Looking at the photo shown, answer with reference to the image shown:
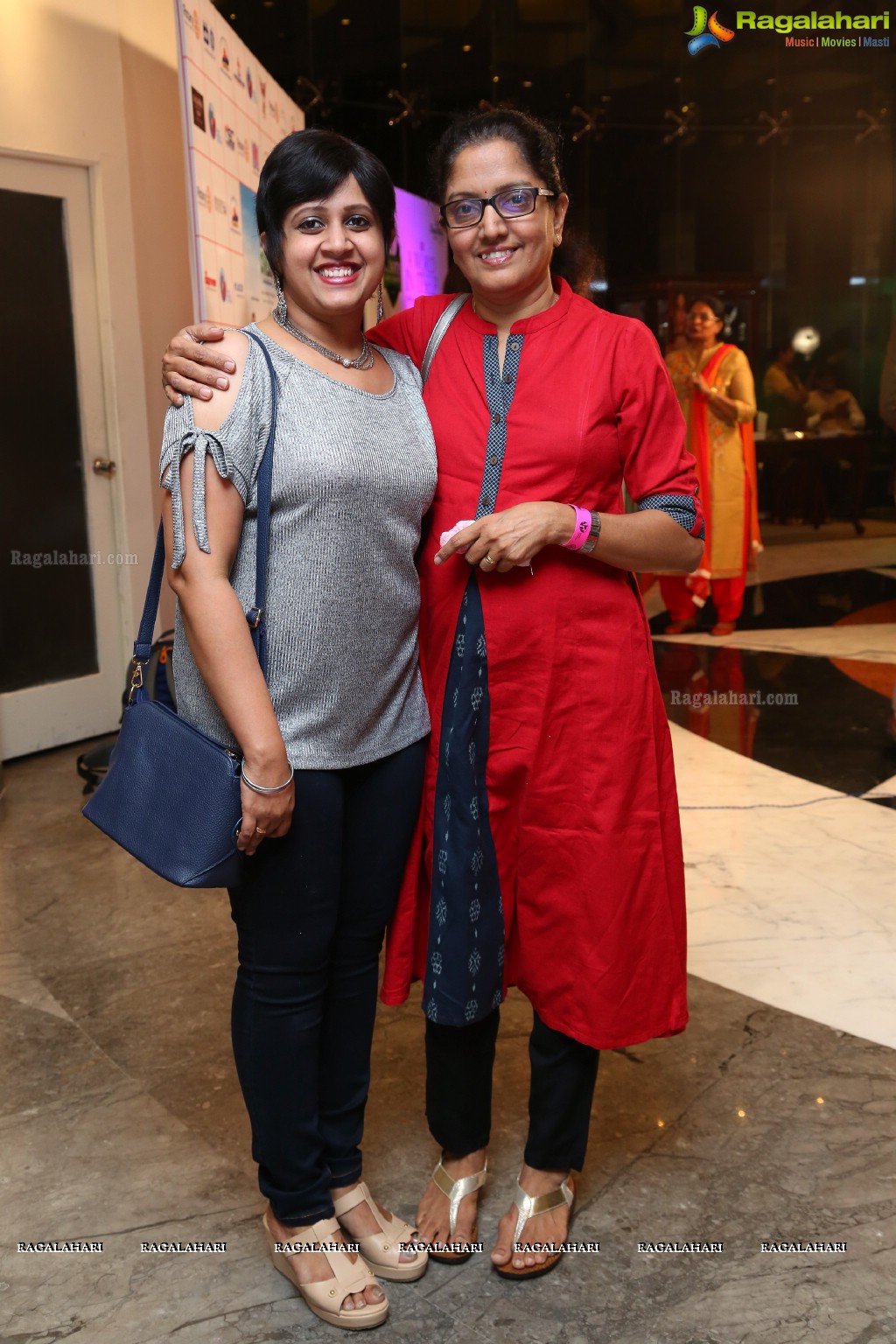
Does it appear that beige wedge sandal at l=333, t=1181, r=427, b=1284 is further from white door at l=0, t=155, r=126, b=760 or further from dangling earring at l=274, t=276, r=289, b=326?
white door at l=0, t=155, r=126, b=760

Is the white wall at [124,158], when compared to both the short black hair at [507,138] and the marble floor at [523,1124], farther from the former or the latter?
the short black hair at [507,138]

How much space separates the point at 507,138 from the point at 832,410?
776cm

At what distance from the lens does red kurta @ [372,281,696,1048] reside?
145 cm

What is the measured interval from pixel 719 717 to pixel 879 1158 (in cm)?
256

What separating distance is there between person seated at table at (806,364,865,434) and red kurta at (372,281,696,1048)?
7604 millimetres

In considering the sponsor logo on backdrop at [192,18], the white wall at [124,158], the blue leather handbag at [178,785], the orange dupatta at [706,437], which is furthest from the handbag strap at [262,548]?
the orange dupatta at [706,437]

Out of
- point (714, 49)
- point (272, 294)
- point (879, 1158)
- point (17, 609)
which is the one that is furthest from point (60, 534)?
point (714, 49)

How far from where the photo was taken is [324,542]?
1335mm

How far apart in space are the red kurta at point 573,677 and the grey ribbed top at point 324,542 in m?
0.08

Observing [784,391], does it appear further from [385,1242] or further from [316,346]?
[385,1242]

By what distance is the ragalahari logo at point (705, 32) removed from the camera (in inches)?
289

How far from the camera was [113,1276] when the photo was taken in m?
1.58

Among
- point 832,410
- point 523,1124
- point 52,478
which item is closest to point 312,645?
point 523,1124

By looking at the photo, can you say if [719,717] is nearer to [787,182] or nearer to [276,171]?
[276,171]
